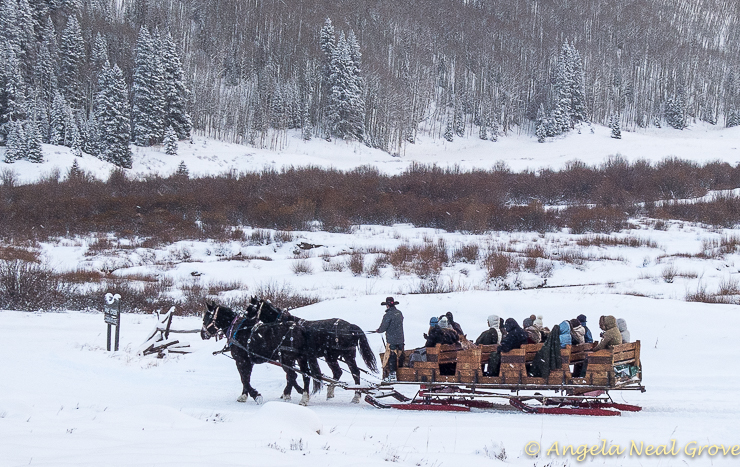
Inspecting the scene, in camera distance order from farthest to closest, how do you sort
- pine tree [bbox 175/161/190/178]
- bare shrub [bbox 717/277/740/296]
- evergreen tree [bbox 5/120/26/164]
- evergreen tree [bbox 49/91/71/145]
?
evergreen tree [bbox 49/91/71/145] → pine tree [bbox 175/161/190/178] → evergreen tree [bbox 5/120/26/164] → bare shrub [bbox 717/277/740/296]

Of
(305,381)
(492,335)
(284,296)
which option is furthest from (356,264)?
(305,381)

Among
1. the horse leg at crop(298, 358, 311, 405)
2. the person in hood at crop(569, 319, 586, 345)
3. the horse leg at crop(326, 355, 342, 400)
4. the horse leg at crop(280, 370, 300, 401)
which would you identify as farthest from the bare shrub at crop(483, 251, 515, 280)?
the horse leg at crop(280, 370, 300, 401)

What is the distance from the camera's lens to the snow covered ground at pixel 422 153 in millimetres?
46375

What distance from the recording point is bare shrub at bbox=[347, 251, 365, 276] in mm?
21625

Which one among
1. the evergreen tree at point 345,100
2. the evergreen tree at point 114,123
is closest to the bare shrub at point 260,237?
the evergreen tree at point 114,123

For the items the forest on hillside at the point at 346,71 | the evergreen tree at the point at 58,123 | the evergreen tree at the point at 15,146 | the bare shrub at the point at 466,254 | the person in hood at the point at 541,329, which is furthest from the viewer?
the forest on hillside at the point at 346,71

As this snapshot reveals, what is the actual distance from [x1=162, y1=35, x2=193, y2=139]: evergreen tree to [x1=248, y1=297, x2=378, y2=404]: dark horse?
5279 centimetres

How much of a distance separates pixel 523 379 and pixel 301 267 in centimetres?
1451

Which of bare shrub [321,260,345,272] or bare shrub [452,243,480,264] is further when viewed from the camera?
bare shrub [452,243,480,264]

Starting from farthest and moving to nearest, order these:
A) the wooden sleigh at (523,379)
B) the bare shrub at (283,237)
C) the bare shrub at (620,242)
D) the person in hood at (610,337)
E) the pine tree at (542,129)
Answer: the pine tree at (542,129) → the bare shrub at (283,237) → the bare shrub at (620,242) → the person in hood at (610,337) → the wooden sleigh at (523,379)

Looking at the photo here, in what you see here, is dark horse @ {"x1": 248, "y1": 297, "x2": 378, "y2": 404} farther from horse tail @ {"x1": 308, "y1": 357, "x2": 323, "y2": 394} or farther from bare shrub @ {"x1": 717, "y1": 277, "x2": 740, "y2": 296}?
bare shrub @ {"x1": 717, "y1": 277, "x2": 740, "y2": 296}

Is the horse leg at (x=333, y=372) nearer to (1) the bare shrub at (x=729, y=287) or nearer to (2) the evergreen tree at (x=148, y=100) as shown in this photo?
(1) the bare shrub at (x=729, y=287)

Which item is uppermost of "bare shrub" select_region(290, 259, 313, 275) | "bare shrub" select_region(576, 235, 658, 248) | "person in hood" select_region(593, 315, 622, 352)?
"bare shrub" select_region(576, 235, 658, 248)

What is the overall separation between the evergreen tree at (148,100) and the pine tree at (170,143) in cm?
262
